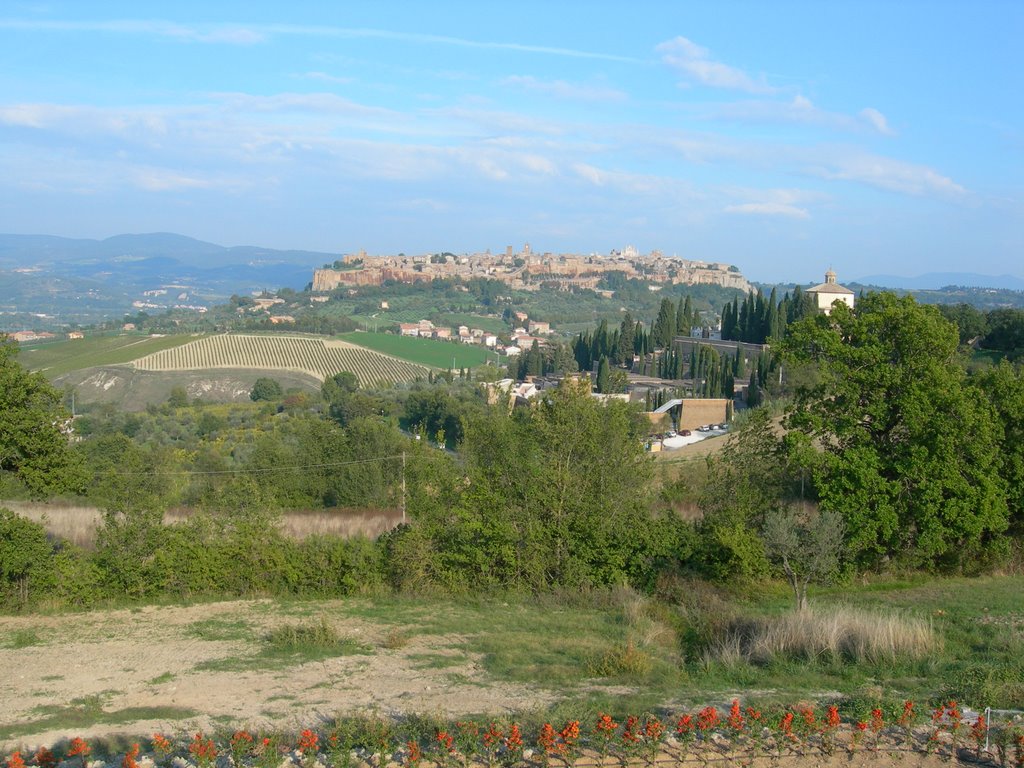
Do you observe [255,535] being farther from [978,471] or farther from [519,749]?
[978,471]

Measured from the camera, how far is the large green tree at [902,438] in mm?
14055

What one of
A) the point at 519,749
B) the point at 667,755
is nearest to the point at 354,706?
the point at 519,749

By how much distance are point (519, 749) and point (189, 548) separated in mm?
9047

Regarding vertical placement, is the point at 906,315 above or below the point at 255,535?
above

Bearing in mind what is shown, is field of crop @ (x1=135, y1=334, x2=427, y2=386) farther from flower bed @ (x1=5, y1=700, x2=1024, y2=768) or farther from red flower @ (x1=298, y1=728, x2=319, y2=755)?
red flower @ (x1=298, y1=728, x2=319, y2=755)

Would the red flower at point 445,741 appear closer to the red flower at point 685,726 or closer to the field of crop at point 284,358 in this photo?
the red flower at point 685,726

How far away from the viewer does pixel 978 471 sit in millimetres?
14312

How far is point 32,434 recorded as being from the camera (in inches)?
521

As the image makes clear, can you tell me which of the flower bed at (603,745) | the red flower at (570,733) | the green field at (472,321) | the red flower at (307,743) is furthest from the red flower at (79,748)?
the green field at (472,321)

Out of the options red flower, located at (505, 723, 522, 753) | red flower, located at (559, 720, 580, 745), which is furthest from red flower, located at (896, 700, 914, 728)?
red flower, located at (505, 723, 522, 753)

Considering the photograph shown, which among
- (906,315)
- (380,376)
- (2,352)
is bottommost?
(380,376)

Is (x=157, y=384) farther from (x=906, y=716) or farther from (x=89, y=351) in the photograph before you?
(x=906, y=716)

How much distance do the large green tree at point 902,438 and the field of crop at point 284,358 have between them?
46075 mm

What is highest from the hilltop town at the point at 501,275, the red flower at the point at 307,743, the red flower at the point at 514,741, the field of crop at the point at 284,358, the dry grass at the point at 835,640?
the hilltop town at the point at 501,275
